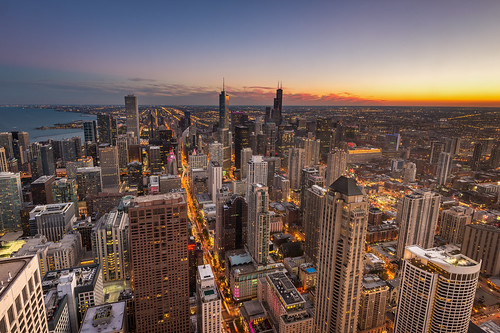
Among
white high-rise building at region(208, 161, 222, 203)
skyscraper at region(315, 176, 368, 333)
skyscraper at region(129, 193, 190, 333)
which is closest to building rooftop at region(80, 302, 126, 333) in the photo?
skyscraper at region(129, 193, 190, 333)

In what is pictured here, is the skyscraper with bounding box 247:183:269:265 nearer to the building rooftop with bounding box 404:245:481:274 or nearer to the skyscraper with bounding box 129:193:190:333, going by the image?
the skyscraper with bounding box 129:193:190:333

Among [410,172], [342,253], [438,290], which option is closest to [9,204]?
[342,253]

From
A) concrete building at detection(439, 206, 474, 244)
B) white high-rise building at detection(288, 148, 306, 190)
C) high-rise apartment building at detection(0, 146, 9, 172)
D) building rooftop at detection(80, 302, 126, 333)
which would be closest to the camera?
building rooftop at detection(80, 302, 126, 333)

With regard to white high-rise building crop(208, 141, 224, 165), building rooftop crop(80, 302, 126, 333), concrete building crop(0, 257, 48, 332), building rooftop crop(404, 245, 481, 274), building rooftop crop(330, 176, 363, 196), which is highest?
concrete building crop(0, 257, 48, 332)

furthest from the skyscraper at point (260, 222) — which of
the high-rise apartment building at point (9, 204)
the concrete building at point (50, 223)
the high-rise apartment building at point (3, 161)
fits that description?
the high-rise apartment building at point (3, 161)

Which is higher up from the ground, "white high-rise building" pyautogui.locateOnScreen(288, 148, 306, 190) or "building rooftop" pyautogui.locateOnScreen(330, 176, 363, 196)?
"building rooftop" pyautogui.locateOnScreen(330, 176, 363, 196)

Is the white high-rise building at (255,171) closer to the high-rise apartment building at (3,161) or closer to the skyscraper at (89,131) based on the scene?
the high-rise apartment building at (3,161)

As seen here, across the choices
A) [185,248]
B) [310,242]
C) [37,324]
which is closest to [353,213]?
[185,248]
